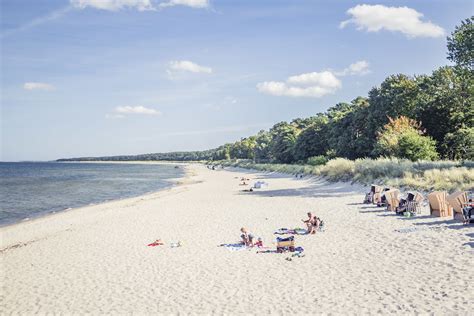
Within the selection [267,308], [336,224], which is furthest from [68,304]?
[336,224]

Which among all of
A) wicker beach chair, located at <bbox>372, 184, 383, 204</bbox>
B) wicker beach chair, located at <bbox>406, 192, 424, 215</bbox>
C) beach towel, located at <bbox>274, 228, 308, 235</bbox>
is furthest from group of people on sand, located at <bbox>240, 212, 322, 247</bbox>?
wicker beach chair, located at <bbox>372, 184, 383, 204</bbox>

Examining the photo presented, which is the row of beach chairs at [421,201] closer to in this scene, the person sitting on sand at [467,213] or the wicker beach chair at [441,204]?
the wicker beach chair at [441,204]

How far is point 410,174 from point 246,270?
1567 centimetres

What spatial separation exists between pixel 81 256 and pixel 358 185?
18.6 metres

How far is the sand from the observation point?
777cm

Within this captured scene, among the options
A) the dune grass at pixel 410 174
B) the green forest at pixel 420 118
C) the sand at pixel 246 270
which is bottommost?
the sand at pixel 246 270

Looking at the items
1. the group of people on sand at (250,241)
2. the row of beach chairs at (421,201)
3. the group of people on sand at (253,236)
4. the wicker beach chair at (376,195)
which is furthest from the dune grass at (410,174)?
the group of people on sand at (250,241)

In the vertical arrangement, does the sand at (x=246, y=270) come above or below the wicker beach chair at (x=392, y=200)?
below

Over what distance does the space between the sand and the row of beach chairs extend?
44 cm

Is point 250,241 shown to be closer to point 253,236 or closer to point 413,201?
point 253,236

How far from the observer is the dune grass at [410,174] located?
60.8 ft

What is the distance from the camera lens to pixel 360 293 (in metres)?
7.96

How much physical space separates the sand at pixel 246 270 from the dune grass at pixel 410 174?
14.2 ft

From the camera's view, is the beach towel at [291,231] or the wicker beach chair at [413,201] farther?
the wicker beach chair at [413,201]
